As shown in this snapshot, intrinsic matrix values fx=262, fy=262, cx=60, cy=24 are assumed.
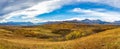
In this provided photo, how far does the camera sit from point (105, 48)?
35.5 metres

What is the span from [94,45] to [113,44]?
2.71 m

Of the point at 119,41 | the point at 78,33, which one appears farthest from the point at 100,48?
the point at 78,33

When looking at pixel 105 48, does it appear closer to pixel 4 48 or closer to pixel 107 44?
pixel 107 44

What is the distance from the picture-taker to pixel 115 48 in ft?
114

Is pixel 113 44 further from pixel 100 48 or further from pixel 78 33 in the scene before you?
pixel 78 33

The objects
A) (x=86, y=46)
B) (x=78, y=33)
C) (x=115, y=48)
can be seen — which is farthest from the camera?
(x=78, y=33)

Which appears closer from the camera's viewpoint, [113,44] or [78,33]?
[113,44]

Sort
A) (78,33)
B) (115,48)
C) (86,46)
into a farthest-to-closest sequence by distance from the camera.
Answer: (78,33) < (86,46) < (115,48)

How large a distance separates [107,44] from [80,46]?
3858 mm

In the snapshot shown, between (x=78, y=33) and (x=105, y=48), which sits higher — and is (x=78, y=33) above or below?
below

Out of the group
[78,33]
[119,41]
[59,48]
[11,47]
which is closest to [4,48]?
[11,47]

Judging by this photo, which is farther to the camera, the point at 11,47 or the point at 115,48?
the point at 11,47

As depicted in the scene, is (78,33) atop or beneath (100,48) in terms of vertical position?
beneath

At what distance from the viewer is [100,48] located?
36094 mm
